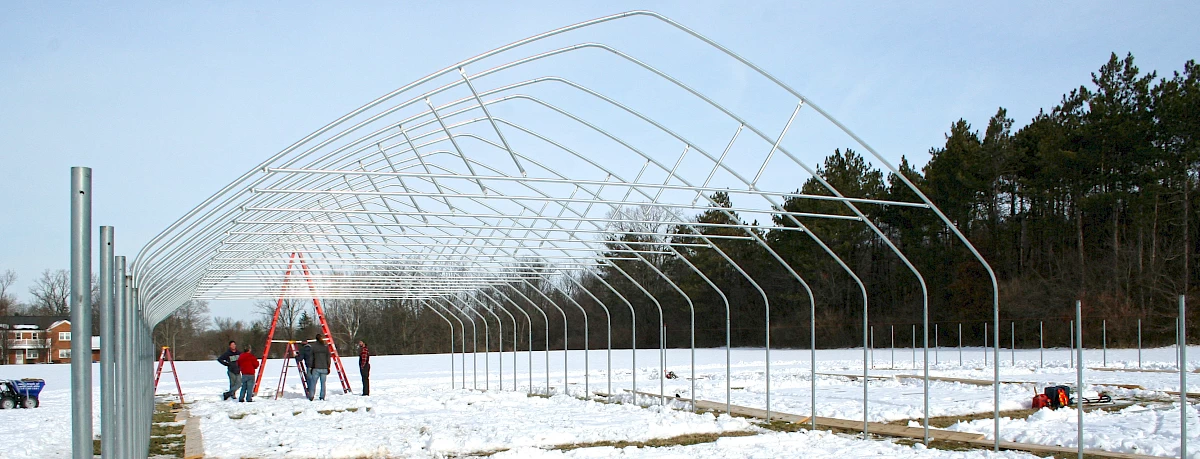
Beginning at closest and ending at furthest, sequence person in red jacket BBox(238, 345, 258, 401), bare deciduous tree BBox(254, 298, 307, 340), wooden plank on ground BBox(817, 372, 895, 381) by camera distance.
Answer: person in red jacket BBox(238, 345, 258, 401), wooden plank on ground BBox(817, 372, 895, 381), bare deciduous tree BBox(254, 298, 307, 340)

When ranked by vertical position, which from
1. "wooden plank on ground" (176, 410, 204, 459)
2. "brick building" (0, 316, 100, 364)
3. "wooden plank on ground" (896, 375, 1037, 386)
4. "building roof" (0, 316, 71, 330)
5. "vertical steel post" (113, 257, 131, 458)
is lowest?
"brick building" (0, 316, 100, 364)

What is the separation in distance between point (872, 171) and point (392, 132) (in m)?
38.9

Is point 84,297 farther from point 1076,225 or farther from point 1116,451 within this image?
point 1076,225

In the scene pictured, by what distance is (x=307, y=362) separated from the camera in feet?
64.7

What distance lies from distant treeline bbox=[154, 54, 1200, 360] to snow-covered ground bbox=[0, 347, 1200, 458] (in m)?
6.96

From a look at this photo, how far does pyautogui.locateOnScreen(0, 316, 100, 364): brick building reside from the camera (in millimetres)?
52656

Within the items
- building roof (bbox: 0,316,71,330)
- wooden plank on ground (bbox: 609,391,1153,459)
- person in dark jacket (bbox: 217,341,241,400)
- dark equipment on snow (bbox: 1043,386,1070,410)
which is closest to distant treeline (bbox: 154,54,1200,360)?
building roof (bbox: 0,316,71,330)

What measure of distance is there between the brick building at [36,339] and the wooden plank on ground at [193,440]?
1607 inches

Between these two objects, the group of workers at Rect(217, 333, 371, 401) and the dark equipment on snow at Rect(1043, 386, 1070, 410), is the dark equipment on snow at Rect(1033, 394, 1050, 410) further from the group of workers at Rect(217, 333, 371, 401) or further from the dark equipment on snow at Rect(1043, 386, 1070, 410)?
the group of workers at Rect(217, 333, 371, 401)

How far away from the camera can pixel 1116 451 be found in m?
10.1

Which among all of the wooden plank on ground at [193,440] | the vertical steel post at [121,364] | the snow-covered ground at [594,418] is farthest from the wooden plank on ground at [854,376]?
the vertical steel post at [121,364]

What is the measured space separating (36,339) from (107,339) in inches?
2420

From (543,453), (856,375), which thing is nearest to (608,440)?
(543,453)

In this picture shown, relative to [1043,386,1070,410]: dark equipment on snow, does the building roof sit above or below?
below
